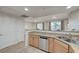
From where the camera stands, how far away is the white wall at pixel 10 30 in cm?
223

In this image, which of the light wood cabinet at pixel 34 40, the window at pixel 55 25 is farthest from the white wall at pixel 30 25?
the light wood cabinet at pixel 34 40

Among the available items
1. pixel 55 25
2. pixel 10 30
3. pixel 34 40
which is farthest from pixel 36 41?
pixel 55 25

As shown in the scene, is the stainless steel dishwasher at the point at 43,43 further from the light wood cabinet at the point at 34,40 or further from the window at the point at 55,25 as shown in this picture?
the window at the point at 55,25

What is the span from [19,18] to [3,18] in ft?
1.39

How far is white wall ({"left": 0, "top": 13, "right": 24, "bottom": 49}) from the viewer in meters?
2.23

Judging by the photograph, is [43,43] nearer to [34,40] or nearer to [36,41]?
[36,41]

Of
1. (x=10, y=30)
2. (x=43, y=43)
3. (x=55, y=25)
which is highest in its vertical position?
(x=55, y=25)

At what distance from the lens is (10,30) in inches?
93.0

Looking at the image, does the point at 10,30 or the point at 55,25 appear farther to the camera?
the point at 10,30

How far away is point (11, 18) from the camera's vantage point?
2.07 metres

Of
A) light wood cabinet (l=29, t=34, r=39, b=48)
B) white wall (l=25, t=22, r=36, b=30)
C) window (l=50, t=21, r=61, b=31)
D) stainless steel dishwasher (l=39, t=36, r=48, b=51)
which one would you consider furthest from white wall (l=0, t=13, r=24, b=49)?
light wood cabinet (l=29, t=34, r=39, b=48)

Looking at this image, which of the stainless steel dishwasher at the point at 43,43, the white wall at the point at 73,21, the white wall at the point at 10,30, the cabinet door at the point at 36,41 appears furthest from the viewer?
the cabinet door at the point at 36,41
